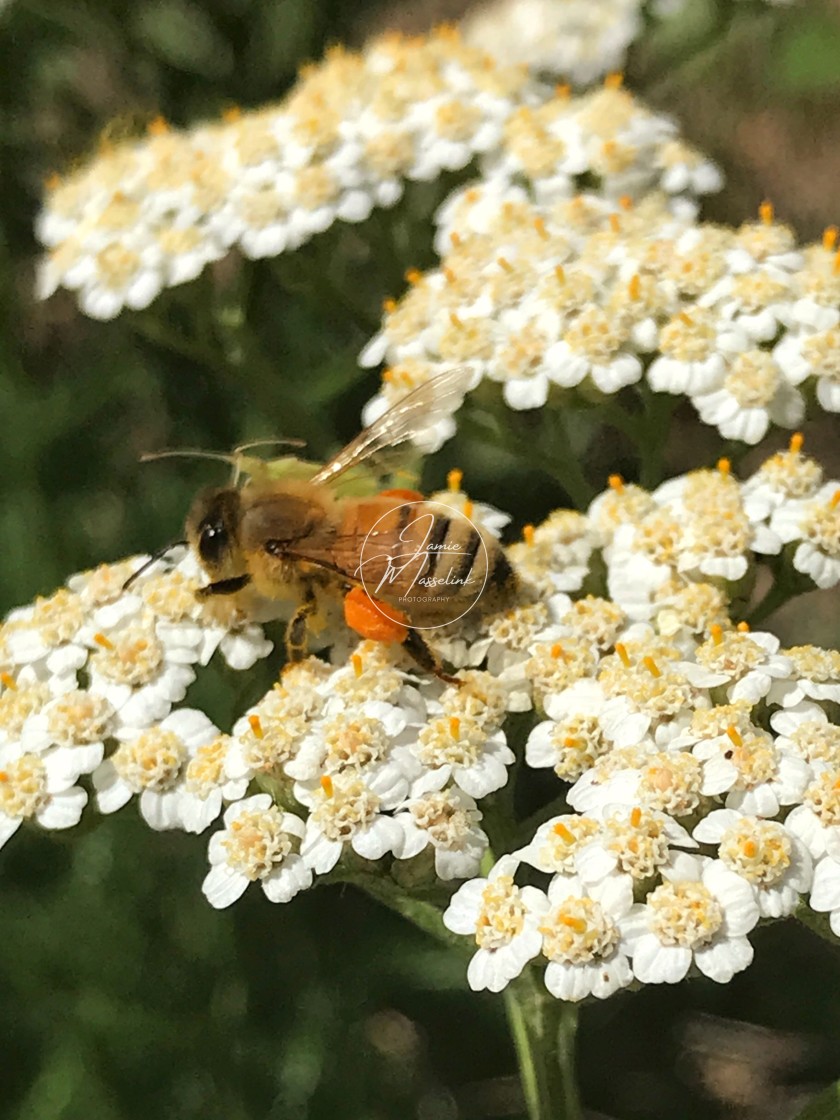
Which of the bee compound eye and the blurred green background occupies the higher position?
the bee compound eye

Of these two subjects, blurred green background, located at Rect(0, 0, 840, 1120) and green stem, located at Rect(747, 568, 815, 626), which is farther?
blurred green background, located at Rect(0, 0, 840, 1120)

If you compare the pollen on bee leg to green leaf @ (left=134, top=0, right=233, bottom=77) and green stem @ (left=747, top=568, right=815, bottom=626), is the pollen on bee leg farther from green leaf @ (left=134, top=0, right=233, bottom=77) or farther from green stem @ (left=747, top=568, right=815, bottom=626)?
green leaf @ (left=134, top=0, right=233, bottom=77)

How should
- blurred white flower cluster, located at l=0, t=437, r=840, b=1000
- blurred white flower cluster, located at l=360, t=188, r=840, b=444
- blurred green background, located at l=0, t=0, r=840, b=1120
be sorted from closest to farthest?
blurred white flower cluster, located at l=0, t=437, r=840, b=1000
blurred white flower cluster, located at l=360, t=188, r=840, b=444
blurred green background, located at l=0, t=0, r=840, b=1120

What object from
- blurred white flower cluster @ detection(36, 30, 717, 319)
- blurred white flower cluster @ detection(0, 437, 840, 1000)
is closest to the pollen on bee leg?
blurred white flower cluster @ detection(0, 437, 840, 1000)

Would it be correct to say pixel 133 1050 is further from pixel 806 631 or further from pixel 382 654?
pixel 806 631

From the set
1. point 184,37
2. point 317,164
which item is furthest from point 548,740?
point 184,37

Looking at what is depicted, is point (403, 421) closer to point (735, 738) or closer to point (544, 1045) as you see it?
point (735, 738)
